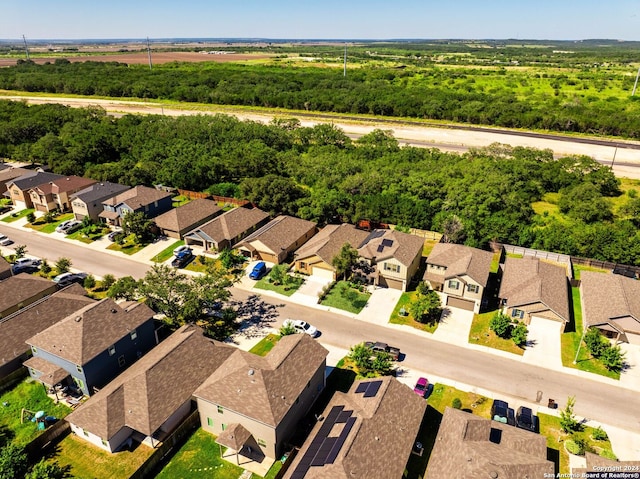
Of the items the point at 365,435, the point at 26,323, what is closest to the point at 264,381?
the point at 365,435

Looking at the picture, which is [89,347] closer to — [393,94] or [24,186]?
[24,186]

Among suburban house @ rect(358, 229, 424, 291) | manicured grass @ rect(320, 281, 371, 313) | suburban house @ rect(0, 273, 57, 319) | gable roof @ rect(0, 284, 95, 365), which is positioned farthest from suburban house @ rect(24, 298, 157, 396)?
suburban house @ rect(358, 229, 424, 291)

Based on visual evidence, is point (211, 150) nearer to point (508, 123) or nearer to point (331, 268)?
point (331, 268)

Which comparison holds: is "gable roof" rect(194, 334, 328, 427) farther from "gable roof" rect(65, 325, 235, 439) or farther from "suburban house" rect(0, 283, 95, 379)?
"suburban house" rect(0, 283, 95, 379)

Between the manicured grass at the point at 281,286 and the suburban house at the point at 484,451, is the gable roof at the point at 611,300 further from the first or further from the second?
the manicured grass at the point at 281,286

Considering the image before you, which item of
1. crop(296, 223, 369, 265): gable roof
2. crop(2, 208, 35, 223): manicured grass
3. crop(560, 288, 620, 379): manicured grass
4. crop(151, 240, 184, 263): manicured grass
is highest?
crop(296, 223, 369, 265): gable roof

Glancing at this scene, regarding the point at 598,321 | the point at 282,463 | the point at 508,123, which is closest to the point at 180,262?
the point at 282,463
